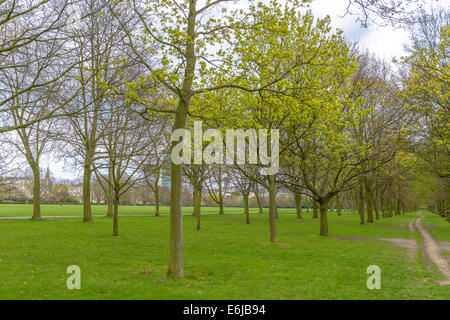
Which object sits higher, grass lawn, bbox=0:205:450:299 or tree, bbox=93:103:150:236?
tree, bbox=93:103:150:236

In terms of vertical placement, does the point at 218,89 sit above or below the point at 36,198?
above

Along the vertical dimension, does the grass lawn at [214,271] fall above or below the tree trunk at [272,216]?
below

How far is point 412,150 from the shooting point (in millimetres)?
21688

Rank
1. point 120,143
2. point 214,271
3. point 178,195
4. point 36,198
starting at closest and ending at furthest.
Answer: point 178,195, point 214,271, point 120,143, point 36,198

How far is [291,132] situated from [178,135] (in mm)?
8846

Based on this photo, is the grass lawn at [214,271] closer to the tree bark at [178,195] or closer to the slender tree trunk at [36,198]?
the tree bark at [178,195]

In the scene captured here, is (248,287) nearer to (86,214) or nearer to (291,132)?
(291,132)

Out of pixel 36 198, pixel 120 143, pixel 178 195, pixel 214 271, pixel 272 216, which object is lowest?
pixel 214 271

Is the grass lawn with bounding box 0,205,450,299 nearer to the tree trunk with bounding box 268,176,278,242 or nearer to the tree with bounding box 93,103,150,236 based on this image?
the tree trunk with bounding box 268,176,278,242

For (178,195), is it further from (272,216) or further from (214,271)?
(272,216)

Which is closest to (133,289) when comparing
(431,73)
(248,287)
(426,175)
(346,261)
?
(248,287)

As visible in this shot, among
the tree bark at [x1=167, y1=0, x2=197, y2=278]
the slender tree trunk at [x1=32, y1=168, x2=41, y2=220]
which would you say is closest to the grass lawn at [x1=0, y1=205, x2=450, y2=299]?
the tree bark at [x1=167, y1=0, x2=197, y2=278]

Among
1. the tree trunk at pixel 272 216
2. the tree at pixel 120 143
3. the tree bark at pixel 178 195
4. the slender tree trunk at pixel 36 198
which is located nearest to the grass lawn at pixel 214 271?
the tree bark at pixel 178 195

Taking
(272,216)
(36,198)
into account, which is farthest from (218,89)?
(36,198)
